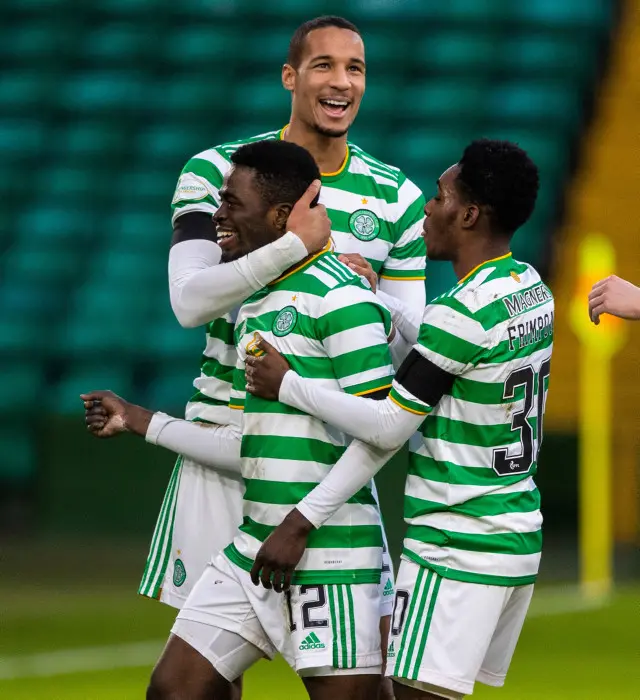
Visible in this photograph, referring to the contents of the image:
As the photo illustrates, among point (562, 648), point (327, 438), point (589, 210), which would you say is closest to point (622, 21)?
point (589, 210)

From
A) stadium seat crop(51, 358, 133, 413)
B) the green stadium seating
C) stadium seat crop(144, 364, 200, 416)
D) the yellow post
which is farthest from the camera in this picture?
the green stadium seating

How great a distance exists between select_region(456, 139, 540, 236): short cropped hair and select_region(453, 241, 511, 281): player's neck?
0.04m

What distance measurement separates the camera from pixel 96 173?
1363 cm

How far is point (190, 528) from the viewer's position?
13.6ft

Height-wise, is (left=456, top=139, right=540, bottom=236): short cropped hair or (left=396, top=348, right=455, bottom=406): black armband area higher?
(left=456, top=139, right=540, bottom=236): short cropped hair

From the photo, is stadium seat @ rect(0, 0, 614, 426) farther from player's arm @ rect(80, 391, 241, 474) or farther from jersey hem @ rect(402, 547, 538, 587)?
jersey hem @ rect(402, 547, 538, 587)

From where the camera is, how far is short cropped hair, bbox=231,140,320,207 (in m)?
3.62

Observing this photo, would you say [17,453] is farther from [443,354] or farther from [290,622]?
[443,354]

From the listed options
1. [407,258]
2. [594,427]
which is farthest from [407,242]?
[594,427]

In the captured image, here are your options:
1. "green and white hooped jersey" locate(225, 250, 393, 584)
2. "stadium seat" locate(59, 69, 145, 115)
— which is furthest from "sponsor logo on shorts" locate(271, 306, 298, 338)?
"stadium seat" locate(59, 69, 145, 115)

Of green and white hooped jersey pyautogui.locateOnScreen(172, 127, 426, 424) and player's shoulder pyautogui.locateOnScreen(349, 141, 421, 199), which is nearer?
green and white hooped jersey pyautogui.locateOnScreen(172, 127, 426, 424)

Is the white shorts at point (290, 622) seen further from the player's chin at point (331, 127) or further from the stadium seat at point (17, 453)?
the stadium seat at point (17, 453)

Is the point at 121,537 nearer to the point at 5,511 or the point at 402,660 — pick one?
the point at 5,511

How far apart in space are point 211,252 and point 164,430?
1.55 feet
